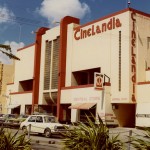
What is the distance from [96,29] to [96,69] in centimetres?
503

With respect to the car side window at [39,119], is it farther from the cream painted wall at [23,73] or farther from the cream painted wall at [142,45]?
the cream painted wall at [23,73]

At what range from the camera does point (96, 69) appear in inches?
A: 1646

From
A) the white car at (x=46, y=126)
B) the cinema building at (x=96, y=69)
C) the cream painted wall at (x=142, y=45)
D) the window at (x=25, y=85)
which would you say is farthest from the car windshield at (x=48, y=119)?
the window at (x=25, y=85)

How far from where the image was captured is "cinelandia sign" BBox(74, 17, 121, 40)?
37481 millimetres

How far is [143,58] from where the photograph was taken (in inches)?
1427

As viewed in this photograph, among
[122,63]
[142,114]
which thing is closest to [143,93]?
[142,114]

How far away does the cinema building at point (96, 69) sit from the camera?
116 ft

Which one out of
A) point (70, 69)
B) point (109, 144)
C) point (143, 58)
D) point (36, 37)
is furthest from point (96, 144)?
point (36, 37)

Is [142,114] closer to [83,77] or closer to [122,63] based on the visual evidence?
[122,63]

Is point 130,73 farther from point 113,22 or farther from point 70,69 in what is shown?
point 70,69

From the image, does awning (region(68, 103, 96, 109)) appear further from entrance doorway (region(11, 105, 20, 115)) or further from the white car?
entrance doorway (region(11, 105, 20, 115))

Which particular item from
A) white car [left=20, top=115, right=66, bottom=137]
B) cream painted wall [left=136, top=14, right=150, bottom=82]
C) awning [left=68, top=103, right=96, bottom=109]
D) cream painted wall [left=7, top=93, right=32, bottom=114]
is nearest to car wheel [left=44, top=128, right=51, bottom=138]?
white car [left=20, top=115, right=66, bottom=137]

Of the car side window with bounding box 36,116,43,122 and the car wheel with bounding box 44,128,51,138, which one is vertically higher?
the car side window with bounding box 36,116,43,122

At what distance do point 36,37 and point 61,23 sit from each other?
7579mm
